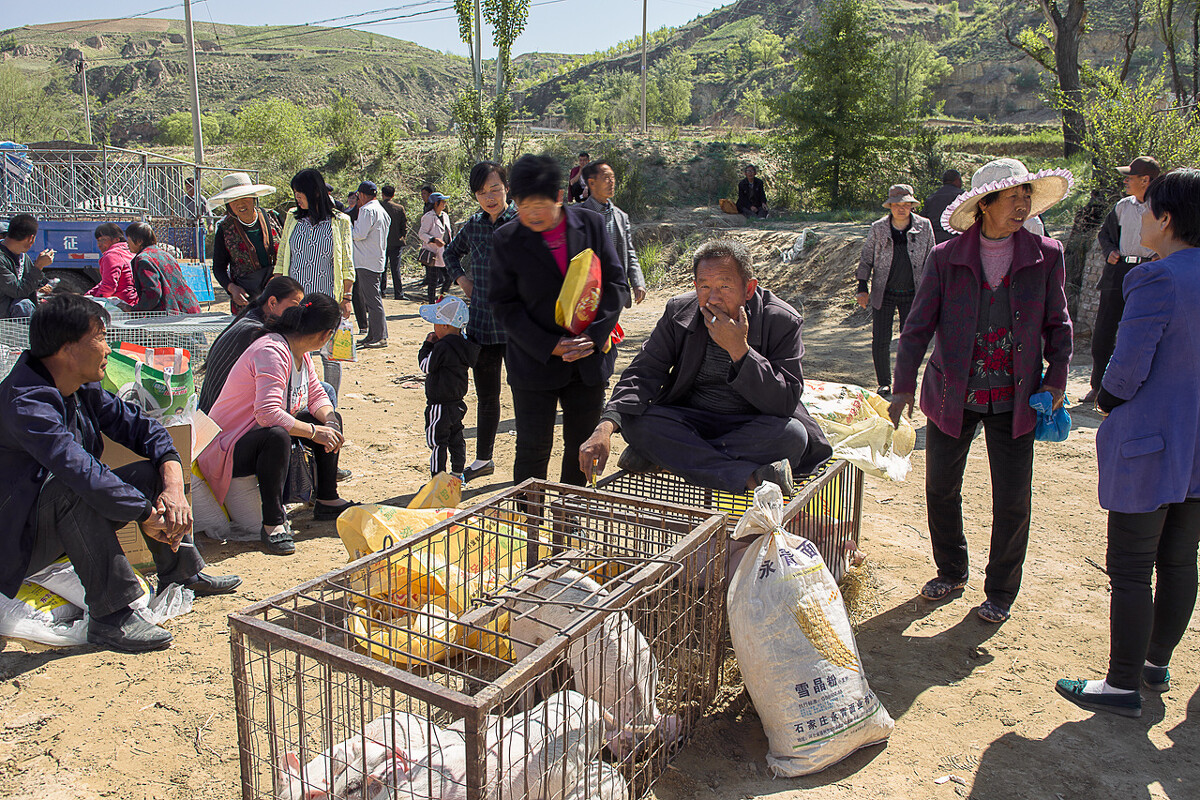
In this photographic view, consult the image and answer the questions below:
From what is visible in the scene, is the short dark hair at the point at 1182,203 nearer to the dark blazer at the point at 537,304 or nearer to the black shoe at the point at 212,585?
the dark blazer at the point at 537,304

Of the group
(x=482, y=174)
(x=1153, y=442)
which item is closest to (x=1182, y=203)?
(x=1153, y=442)

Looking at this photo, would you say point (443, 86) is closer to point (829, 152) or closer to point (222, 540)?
point (829, 152)

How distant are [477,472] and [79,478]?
2.50 metres

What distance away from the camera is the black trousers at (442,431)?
4.78m

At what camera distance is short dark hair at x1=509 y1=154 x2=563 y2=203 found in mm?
3377

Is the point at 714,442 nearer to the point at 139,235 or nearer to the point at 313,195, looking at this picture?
the point at 313,195

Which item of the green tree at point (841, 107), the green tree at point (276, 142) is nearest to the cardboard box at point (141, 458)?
the green tree at point (841, 107)

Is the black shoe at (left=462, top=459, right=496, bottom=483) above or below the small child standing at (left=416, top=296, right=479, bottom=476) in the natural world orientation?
below

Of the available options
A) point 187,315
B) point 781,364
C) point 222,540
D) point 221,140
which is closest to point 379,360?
point 187,315

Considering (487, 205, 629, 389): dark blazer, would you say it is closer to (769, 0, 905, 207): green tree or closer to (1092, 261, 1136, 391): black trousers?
(1092, 261, 1136, 391): black trousers

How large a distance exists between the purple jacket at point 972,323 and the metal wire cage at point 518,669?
1.27 metres

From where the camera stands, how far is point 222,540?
4.07 meters

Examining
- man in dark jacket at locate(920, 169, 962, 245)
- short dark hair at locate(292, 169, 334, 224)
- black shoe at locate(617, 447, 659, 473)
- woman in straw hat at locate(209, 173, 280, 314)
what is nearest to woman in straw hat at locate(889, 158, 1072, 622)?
black shoe at locate(617, 447, 659, 473)

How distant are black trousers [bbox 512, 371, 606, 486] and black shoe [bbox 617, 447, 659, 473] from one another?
1.24ft
